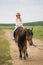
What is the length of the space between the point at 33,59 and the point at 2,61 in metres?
0.98

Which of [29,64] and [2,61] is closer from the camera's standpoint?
[29,64]

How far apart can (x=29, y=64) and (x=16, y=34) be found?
1.25m

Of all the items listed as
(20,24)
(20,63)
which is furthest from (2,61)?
(20,24)

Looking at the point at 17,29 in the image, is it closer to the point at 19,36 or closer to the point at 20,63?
the point at 19,36

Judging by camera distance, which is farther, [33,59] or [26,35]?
[33,59]

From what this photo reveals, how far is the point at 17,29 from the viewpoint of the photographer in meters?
8.78

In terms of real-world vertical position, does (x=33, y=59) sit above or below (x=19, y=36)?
below

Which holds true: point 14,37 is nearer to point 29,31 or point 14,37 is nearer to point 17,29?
point 17,29

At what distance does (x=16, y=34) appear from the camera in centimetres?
873

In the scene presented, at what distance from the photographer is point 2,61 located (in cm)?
857

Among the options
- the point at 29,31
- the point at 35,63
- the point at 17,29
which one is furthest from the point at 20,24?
the point at 35,63

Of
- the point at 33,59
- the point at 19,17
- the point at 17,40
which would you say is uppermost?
the point at 19,17

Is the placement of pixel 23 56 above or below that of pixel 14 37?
below

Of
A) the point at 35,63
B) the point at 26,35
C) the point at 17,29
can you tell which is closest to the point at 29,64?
the point at 35,63
